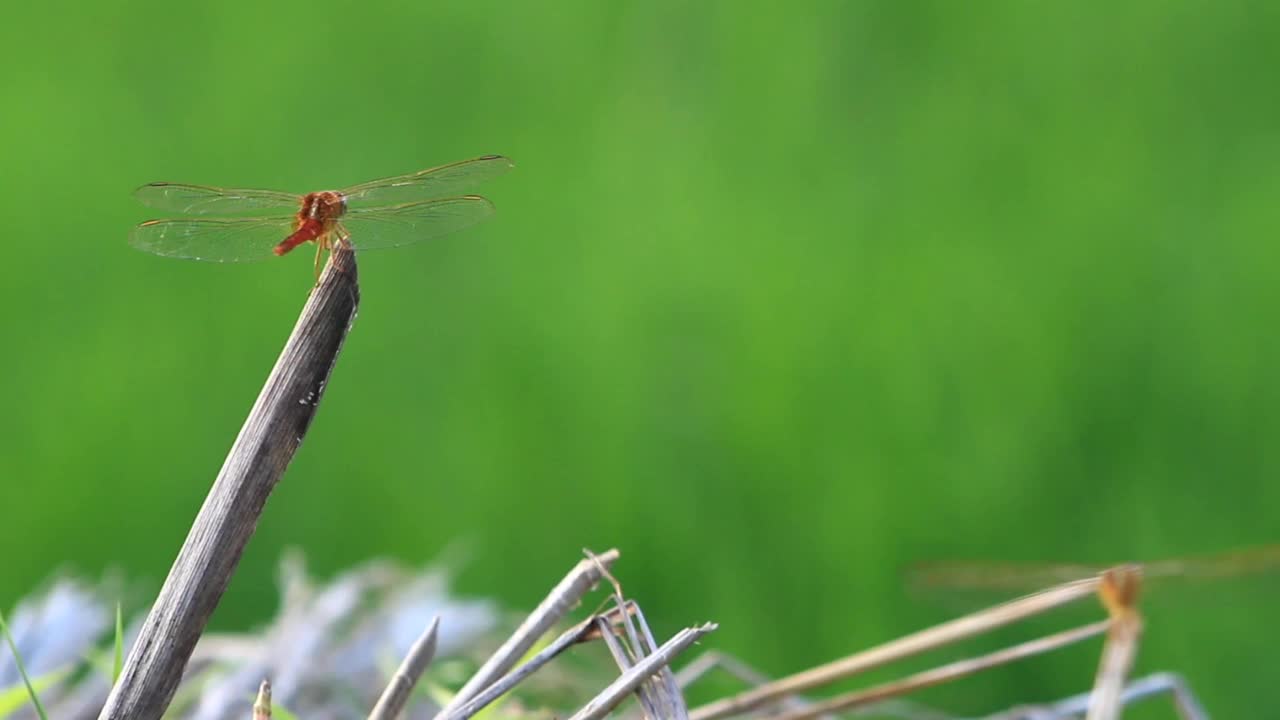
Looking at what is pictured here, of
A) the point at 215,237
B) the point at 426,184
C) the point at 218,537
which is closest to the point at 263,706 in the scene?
the point at 218,537

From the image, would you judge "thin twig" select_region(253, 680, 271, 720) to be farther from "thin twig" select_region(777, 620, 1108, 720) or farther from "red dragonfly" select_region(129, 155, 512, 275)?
"red dragonfly" select_region(129, 155, 512, 275)

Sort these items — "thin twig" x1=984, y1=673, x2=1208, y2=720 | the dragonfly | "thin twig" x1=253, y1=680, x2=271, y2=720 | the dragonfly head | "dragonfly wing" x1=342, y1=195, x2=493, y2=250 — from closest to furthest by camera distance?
"thin twig" x1=253, y1=680, x2=271, y2=720 → the dragonfly → "thin twig" x1=984, y1=673, x2=1208, y2=720 → the dragonfly head → "dragonfly wing" x1=342, y1=195, x2=493, y2=250

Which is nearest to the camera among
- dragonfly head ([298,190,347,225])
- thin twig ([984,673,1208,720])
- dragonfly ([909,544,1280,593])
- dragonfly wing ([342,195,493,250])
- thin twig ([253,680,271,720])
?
thin twig ([253,680,271,720])

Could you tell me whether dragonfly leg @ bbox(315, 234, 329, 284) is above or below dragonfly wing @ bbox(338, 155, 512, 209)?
below

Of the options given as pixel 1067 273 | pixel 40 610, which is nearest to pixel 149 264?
pixel 40 610

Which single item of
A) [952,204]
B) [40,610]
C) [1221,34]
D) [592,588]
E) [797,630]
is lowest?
[797,630]

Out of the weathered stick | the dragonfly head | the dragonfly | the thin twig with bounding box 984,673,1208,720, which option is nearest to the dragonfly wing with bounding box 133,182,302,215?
the dragonfly head

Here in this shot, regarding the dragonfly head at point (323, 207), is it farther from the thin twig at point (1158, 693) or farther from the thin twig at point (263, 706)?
the thin twig at point (1158, 693)

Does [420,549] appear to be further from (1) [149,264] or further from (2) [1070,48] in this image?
(2) [1070,48]
